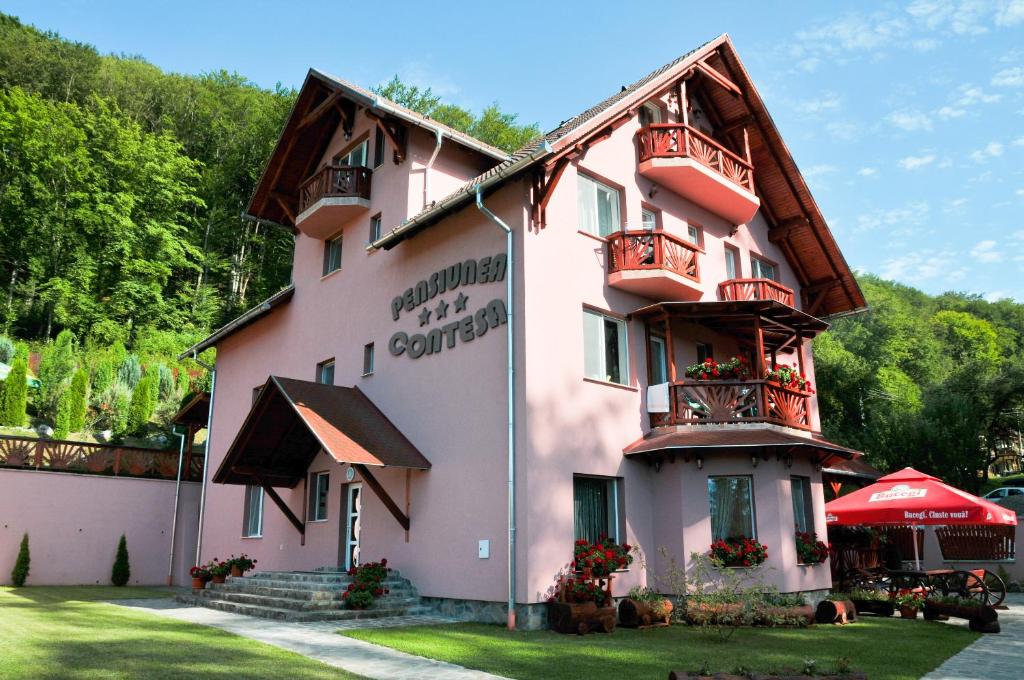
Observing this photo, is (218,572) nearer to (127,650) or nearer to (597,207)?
(127,650)

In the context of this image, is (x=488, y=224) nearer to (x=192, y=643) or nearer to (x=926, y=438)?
(x=192, y=643)

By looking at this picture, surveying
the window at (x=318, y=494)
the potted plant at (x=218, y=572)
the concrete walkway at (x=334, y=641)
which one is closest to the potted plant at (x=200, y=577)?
the potted plant at (x=218, y=572)

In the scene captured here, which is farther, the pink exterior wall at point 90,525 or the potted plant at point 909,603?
the pink exterior wall at point 90,525


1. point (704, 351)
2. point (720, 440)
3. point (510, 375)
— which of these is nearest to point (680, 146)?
point (704, 351)

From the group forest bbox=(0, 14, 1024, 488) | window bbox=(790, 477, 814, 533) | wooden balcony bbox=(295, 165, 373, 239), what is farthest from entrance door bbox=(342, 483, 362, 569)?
forest bbox=(0, 14, 1024, 488)

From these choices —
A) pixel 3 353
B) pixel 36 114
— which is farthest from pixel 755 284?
pixel 36 114

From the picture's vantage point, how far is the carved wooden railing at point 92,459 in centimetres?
2023

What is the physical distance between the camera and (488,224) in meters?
14.9

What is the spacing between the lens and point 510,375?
43.8 feet

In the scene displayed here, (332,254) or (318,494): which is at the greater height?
(332,254)

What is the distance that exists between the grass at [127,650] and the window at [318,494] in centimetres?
510

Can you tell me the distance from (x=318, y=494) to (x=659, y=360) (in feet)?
29.2

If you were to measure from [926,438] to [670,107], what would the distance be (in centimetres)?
2036

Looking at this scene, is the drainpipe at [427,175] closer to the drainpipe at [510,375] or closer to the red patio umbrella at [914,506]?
the drainpipe at [510,375]
